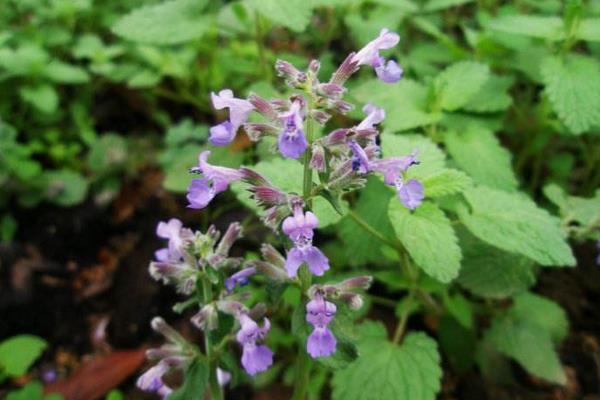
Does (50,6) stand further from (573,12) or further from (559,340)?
(559,340)

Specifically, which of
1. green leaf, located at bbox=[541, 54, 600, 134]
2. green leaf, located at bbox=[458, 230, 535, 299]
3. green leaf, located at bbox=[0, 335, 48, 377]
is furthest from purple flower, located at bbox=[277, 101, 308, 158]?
green leaf, located at bbox=[0, 335, 48, 377]

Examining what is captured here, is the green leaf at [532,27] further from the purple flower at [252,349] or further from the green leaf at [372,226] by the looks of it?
the purple flower at [252,349]

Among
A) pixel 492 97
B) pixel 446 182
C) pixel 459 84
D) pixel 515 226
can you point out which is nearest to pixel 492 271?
pixel 515 226

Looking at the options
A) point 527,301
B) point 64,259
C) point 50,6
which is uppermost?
point 50,6

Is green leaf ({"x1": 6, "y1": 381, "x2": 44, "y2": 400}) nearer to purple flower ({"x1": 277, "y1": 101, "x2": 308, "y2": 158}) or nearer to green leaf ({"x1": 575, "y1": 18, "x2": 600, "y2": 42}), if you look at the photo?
purple flower ({"x1": 277, "y1": 101, "x2": 308, "y2": 158})

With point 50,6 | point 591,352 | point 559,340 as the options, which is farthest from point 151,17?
point 591,352

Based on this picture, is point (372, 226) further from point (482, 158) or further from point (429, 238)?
point (482, 158)
